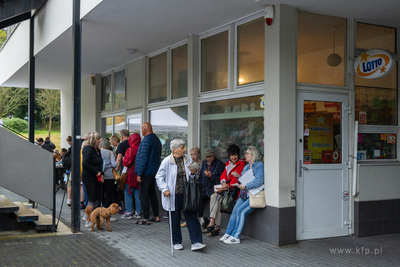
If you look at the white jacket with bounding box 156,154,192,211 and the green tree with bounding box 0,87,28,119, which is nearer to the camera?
the white jacket with bounding box 156,154,192,211

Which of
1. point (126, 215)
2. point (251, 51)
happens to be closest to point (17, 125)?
point (126, 215)

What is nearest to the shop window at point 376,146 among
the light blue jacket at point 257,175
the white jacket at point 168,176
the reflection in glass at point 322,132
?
the reflection in glass at point 322,132

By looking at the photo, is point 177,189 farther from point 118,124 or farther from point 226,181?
point 118,124

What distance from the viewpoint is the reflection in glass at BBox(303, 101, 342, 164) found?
21.9 ft

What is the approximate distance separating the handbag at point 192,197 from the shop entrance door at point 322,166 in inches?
69.3

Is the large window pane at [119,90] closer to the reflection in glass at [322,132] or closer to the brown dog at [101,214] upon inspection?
the brown dog at [101,214]

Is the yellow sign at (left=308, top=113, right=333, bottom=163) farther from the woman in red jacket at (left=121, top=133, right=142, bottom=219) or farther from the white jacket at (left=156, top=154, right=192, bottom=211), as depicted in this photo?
A: the woman in red jacket at (left=121, top=133, right=142, bottom=219)

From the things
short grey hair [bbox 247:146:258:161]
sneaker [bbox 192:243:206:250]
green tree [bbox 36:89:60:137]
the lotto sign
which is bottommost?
sneaker [bbox 192:243:206:250]

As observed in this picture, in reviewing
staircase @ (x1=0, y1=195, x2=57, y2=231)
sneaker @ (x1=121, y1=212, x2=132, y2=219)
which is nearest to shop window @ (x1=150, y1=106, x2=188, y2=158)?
sneaker @ (x1=121, y1=212, x2=132, y2=219)

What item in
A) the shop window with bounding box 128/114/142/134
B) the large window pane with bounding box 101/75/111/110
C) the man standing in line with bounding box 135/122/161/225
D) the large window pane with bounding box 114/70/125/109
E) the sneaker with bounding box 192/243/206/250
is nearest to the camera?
the sneaker with bounding box 192/243/206/250

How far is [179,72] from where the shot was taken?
940 centimetres

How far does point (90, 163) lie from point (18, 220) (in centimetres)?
154

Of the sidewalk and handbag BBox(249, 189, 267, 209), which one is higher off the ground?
handbag BBox(249, 189, 267, 209)

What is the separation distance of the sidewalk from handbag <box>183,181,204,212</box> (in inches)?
26.3
